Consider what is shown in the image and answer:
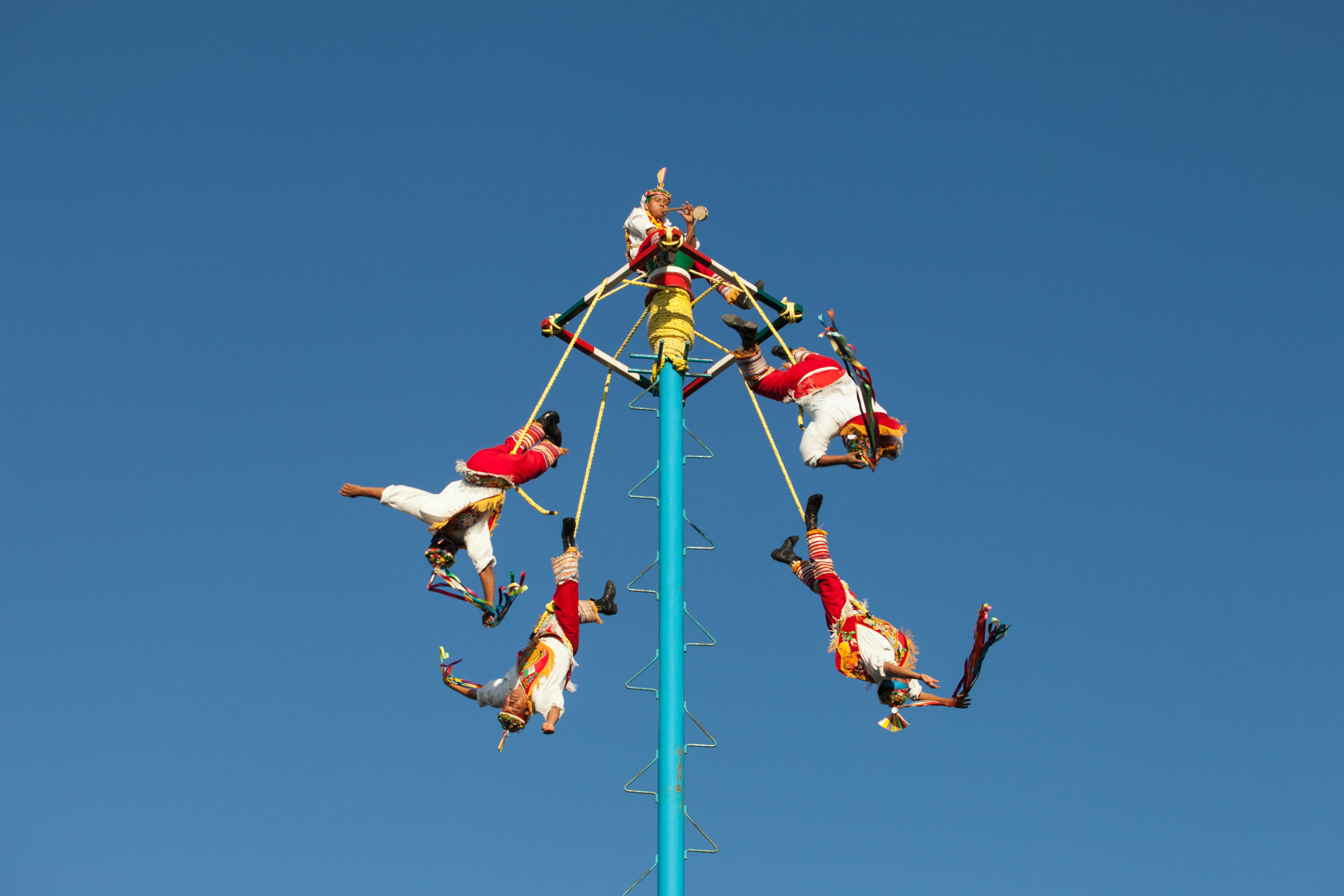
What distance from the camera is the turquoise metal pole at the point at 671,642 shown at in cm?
980

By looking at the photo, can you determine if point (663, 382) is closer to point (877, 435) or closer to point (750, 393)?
point (750, 393)

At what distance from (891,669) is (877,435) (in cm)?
215

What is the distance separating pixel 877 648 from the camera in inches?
430

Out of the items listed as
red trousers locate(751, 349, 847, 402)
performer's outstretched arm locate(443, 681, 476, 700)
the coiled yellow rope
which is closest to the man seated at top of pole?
the coiled yellow rope

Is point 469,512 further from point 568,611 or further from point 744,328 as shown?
point 744,328

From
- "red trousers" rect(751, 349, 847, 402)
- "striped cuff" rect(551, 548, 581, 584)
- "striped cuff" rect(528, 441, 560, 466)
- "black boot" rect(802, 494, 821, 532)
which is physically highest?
"red trousers" rect(751, 349, 847, 402)

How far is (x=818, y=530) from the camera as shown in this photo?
11.7 meters

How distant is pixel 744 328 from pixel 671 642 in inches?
125

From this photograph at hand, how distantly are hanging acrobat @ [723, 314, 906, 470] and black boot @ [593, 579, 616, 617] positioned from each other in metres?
2.12

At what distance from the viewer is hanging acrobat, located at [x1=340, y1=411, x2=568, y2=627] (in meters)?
11.2

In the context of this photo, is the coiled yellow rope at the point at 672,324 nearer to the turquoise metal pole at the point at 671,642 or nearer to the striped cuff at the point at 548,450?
the turquoise metal pole at the point at 671,642

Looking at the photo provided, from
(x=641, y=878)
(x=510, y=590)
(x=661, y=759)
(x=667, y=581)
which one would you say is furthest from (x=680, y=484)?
(x=641, y=878)

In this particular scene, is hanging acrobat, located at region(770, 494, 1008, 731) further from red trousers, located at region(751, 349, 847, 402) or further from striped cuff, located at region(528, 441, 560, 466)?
striped cuff, located at region(528, 441, 560, 466)

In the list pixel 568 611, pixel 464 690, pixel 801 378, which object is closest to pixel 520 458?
pixel 568 611
